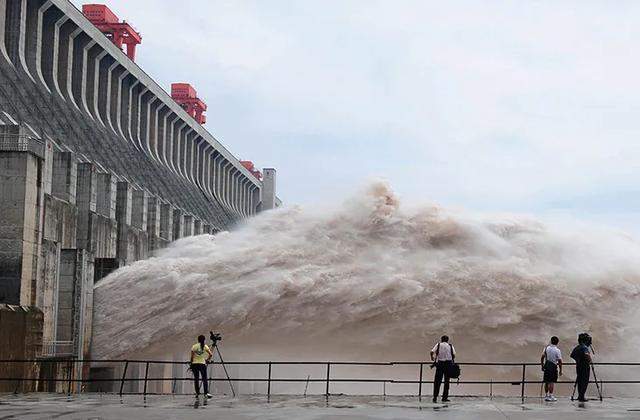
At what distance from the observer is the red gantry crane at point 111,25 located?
295 ft

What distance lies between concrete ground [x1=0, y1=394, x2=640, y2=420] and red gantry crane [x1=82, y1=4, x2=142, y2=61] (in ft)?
219

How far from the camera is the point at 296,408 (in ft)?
80.1

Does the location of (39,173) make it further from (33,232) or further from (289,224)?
(289,224)

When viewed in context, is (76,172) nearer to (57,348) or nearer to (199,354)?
(57,348)

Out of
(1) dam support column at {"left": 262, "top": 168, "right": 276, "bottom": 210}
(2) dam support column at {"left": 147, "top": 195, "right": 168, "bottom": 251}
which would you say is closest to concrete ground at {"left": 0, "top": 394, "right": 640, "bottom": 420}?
(2) dam support column at {"left": 147, "top": 195, "right": 168, "bottom": 251}

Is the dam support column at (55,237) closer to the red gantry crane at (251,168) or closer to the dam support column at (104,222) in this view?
the dam support column at (104,222)

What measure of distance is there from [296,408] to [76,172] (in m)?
26.0

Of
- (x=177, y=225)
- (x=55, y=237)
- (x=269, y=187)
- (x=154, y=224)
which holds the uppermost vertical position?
(x=269, y=187)

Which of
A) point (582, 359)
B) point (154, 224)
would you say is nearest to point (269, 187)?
point (154, 224)

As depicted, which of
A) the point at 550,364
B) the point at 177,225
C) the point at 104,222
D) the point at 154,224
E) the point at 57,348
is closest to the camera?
the point at 550,364

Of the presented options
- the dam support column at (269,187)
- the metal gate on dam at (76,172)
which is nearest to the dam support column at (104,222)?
the metal gate on dam at (76,172)

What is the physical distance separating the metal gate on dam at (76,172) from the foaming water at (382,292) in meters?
3.22

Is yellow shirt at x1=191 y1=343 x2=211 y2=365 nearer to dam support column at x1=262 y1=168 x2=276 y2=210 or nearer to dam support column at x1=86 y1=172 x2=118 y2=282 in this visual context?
dam support column at x1=86 y1=172 x2=118 y2=282

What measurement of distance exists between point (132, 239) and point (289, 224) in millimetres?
16227
